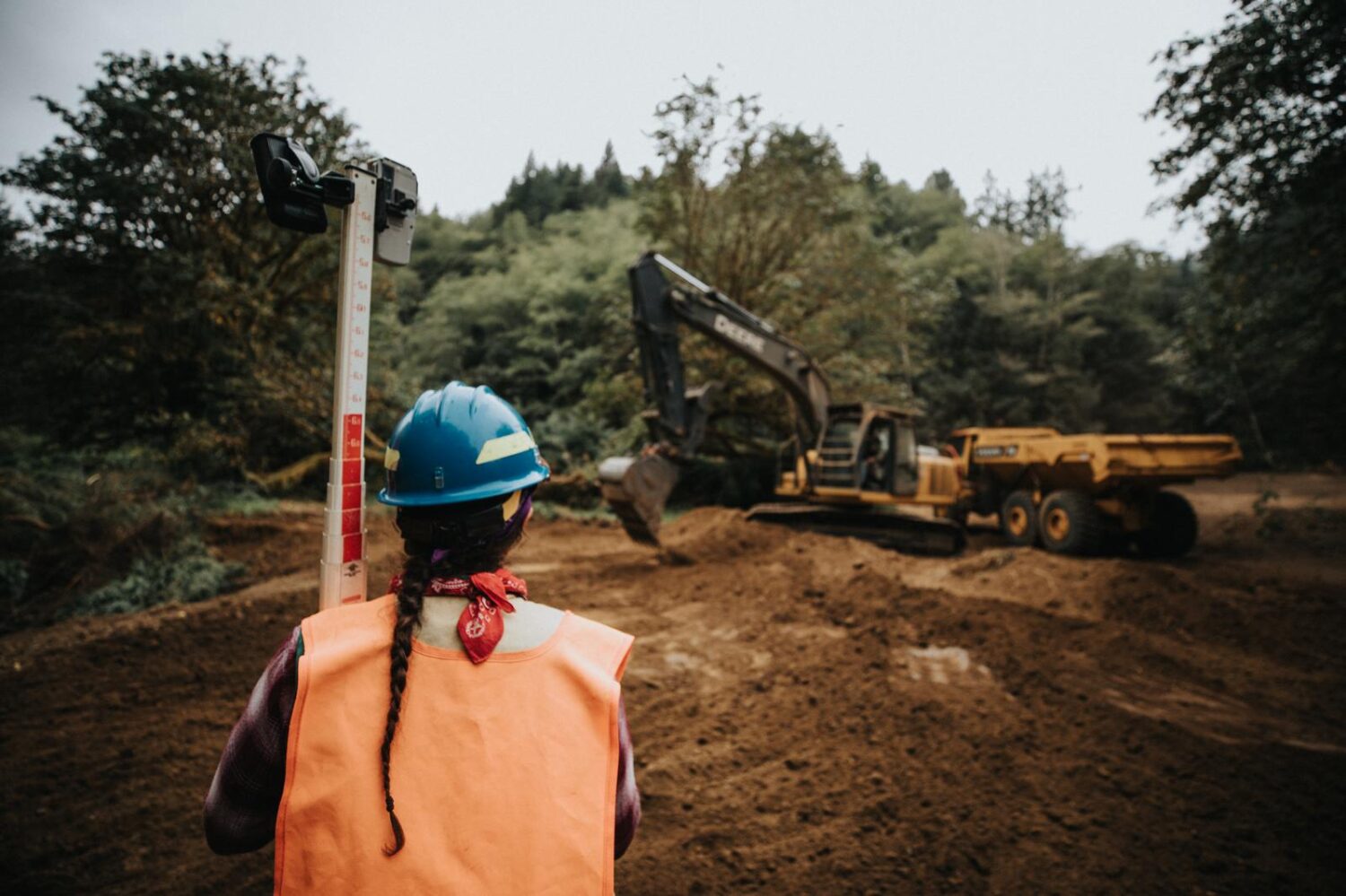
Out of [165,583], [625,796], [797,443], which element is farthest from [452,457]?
[797,443]

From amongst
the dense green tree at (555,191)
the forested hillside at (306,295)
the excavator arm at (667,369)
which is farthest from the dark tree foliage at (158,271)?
the dense green tree at (555,191)

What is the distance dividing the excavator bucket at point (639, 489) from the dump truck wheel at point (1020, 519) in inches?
243

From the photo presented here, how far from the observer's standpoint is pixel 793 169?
15023mm

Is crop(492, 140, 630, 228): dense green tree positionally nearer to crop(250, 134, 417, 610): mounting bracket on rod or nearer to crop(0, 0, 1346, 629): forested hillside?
crop(0, 0, 1346, 629): forested hillside

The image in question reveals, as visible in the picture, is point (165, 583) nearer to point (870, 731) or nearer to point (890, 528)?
point (870, 731)

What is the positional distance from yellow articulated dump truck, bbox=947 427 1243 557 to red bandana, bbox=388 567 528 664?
9788 mm

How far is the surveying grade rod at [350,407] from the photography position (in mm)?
1715

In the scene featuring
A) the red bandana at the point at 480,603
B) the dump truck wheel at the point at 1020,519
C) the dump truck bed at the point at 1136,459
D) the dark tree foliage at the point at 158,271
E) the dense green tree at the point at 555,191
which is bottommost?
the dump truck wheel at the point at 1020,519

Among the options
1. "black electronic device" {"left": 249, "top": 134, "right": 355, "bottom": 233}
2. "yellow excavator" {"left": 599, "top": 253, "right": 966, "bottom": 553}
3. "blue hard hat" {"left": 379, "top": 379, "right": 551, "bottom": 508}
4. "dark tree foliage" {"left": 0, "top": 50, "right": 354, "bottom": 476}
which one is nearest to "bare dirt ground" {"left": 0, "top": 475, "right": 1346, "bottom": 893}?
"yellow excavator" {"left": 599, "top": 253, "right": 966, "bottom": 553}

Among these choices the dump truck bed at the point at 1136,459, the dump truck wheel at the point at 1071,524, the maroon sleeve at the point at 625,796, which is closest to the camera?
the maroon sleeve at the point at 625,796

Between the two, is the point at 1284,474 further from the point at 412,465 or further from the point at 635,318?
the point at 412,465

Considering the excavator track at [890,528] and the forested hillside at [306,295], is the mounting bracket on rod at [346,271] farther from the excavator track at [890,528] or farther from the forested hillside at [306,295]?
the excavator track at [890,528]

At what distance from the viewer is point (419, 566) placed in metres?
1.35

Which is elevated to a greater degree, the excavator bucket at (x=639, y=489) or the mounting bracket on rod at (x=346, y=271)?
the mounting bracket on rod at (x=346, y=271)
